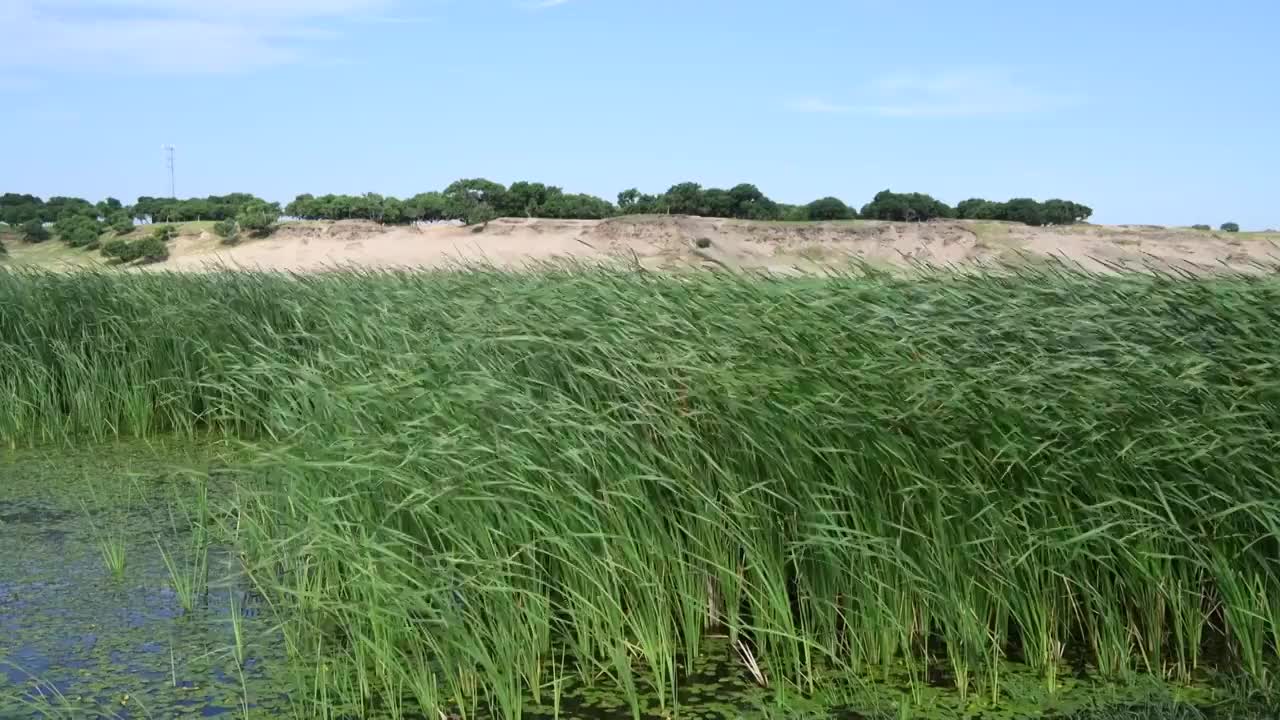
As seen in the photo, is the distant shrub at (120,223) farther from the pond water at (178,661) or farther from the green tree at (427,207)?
the pond water at (178,661)

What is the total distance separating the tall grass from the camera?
366 cm

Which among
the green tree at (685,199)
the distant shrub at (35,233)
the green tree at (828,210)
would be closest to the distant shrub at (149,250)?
the distant shrub at (35,233)

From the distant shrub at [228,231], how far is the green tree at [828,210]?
1491 centimetres

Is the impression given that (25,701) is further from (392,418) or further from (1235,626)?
(1235,626)

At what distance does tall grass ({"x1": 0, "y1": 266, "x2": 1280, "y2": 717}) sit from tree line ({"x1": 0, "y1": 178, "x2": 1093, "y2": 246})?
24.5 m

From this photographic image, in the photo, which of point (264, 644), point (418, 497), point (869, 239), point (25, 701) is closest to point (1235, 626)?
point (418, 497)

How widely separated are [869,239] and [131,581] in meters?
23.8

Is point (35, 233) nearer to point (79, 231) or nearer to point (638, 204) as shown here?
point (79, 231)

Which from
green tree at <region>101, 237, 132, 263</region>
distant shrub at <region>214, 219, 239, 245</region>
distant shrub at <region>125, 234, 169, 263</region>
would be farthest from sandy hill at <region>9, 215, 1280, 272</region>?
green tree at <region>101, 237, 132, 263</region>

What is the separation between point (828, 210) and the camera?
29.7 m

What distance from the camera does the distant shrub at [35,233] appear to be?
3203 cm

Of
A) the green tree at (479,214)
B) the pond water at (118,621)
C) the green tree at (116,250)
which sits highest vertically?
the green tree at (479,214)

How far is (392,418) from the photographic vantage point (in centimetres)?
390

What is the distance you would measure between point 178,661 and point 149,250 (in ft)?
86.7
